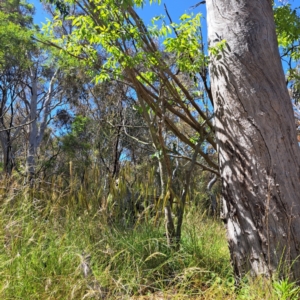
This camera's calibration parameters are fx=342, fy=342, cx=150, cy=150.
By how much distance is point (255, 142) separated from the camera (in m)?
2.23

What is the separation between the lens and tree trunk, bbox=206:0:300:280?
2.14m

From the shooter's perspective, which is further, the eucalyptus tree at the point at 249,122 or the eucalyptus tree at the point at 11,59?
the eucalyptus tree at the point at 11,59

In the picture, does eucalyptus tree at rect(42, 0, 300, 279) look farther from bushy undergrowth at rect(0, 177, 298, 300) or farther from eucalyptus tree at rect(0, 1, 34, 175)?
eucalyptus tree at rect(0, 1, 34, 175)

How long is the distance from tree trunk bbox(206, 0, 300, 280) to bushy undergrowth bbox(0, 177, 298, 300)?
0.75 feet

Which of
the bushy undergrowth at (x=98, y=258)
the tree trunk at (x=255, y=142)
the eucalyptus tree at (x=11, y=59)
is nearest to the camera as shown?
the bushy undergrowth at (x=98, y=258)

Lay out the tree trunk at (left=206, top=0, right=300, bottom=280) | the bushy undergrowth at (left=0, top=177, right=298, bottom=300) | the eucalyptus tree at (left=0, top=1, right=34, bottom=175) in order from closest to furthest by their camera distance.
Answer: the bushy undergrowth at (left=0, top=177, right=298, bottom=300) → the tree trunk at (left=206, top=0, right=300, bottom=280) → the eucalyptus tree at (left=0, top=1, right=34, bottom=175)

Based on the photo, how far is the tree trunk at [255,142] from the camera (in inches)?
84.1

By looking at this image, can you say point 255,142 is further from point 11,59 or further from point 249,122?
point 11,59

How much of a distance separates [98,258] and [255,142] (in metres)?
1.37

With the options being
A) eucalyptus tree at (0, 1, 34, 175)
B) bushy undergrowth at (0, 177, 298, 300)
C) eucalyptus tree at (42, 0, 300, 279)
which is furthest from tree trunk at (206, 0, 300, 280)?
eucalyptus tree at (0, 1, 34, 175)

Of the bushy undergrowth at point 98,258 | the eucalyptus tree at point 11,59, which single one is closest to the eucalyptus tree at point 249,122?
the bushy undergrowth at point 98,258

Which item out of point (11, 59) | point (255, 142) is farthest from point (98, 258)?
point (11, 59)

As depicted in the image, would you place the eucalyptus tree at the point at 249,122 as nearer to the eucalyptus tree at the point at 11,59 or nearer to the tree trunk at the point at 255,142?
the tree trunk at the point at 255,142

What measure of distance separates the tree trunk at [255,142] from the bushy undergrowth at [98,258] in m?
0.23
